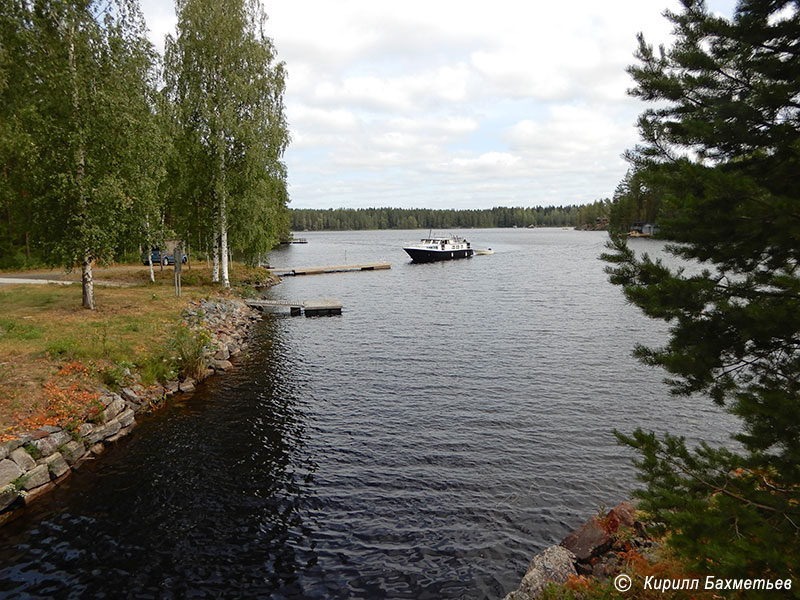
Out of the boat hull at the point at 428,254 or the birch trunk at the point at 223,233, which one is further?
the boat hull at the point at 428,254

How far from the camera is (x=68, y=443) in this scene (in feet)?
41.5

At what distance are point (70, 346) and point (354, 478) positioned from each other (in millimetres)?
11494

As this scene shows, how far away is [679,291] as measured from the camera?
5680mm

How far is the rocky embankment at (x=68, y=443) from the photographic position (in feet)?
35.1

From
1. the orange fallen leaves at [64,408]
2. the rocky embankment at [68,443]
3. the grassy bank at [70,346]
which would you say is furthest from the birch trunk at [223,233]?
the orange fallen leaves at [64,408]

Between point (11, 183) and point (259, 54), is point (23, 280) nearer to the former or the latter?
point (11, 183)

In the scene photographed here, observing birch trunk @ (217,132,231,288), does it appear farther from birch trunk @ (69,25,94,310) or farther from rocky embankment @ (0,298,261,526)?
rocky embankment @ (0,298,261,526)

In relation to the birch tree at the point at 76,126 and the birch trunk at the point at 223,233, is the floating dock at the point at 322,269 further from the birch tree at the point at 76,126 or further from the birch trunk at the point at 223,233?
the birch tree at the point at 76,126

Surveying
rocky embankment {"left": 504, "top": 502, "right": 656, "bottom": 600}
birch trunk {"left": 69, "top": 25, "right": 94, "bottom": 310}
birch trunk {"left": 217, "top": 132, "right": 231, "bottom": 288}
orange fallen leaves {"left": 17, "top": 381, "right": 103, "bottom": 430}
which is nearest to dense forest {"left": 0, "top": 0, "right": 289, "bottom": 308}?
birch trunk {"left": 69, "top": 25, "right": 94, "bottom": 310}

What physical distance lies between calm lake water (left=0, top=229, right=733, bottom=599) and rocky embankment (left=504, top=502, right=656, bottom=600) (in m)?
0.79

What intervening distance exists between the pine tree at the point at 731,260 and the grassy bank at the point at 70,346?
1433 centimetres

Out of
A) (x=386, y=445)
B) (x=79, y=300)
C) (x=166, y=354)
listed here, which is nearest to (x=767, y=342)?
(x=386, y=445)

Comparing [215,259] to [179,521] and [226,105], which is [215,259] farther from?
[179,521]

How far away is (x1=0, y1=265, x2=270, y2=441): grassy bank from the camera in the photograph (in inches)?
518
